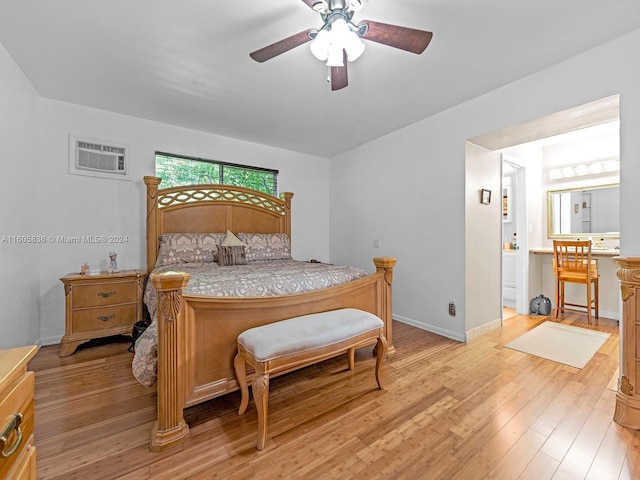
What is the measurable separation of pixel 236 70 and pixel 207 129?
144 centimetres

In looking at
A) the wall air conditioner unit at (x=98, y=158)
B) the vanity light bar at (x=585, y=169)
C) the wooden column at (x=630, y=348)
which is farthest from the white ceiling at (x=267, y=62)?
the vanity light bar at (x=585, y=169)

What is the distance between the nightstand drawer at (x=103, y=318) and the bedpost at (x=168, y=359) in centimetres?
167

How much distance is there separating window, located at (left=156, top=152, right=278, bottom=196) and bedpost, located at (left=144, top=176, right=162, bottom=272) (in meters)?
0.36

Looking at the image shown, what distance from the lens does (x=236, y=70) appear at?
Result: 7.67 feet

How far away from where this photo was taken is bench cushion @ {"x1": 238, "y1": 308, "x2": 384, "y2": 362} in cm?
153

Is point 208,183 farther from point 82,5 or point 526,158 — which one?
point 526,158

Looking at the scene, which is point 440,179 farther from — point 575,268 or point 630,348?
point 575,268

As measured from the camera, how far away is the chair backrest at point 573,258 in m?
3.41

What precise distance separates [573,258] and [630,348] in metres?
2.39

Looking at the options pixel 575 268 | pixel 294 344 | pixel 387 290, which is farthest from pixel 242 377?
pixel 575 268

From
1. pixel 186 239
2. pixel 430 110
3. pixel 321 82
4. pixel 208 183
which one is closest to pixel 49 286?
pixel 186 239

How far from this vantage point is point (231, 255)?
9.74 feet

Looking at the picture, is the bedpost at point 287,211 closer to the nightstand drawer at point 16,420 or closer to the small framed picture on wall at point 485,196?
the small framed picture on wall at point 485,196

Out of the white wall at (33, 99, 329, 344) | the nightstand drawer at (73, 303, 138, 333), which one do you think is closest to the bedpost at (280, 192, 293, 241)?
the white wall at (33, 99, 329, 344)
